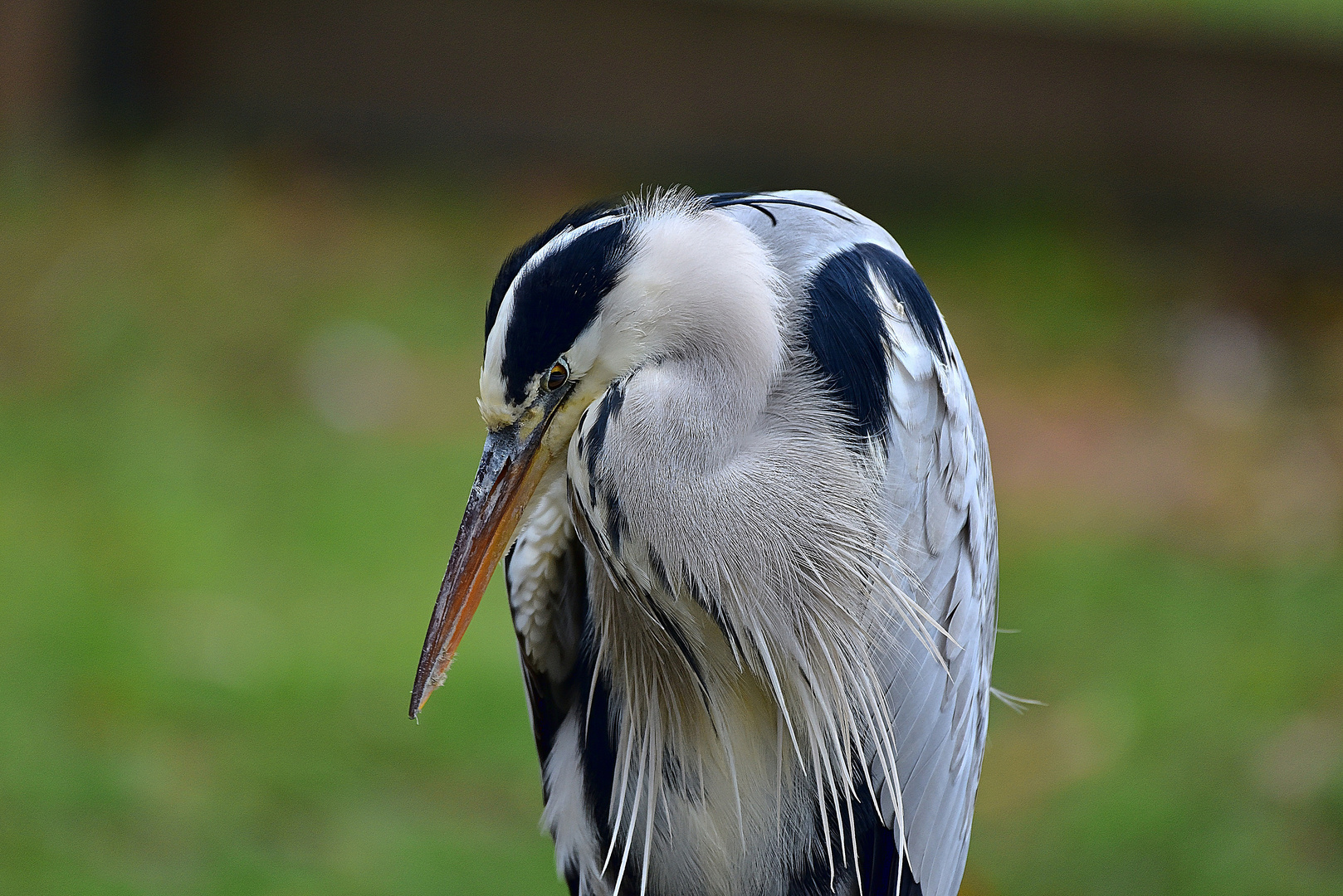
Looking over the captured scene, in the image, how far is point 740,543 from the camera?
159cm

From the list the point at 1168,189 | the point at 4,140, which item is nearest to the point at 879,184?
the point at 1168,189

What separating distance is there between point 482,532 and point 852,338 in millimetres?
507

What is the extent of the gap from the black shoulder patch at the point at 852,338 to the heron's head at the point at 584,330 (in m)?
0.06

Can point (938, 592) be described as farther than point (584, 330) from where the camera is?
Yes

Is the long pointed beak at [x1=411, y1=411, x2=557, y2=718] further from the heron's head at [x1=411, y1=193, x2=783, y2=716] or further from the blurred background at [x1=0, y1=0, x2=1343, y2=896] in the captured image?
the blurred background at [x1=0, y1=0, x2=1343, y2=896]

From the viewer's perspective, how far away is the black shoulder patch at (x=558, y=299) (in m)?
1.55

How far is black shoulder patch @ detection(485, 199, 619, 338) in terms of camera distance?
1.61 meters

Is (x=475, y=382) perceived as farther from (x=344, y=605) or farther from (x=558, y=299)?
(x=558, y=299)

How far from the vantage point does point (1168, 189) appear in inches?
240

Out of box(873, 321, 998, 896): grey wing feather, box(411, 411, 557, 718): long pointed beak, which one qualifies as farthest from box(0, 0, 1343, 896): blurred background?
box(411, 411, 557, 718): long pointed beak

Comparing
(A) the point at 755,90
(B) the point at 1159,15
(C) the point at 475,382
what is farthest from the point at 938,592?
(B) the point at 1159,15

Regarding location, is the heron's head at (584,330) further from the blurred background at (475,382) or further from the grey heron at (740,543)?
the blurred background at (475,382)

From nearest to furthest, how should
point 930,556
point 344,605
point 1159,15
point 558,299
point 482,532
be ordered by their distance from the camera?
point 558,299 → point 482,532 → point 930,556 → point 344,605 → point 1159,15

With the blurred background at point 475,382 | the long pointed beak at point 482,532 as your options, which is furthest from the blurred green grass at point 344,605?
the long pointed beak at point 482,532
